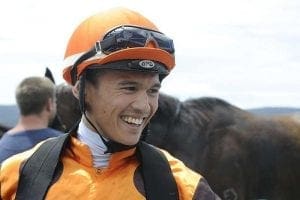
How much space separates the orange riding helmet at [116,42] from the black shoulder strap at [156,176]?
286 mm

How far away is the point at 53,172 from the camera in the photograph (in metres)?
2.04

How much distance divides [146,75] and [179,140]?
5112mm

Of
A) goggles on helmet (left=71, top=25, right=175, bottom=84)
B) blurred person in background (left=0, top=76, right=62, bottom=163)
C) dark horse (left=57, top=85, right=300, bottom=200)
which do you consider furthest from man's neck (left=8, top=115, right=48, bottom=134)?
goggles on helmet (left=71, top=25, right=175, bottom=84)

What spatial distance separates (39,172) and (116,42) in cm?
48

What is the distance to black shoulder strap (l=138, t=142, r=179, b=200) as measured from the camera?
1979 mm

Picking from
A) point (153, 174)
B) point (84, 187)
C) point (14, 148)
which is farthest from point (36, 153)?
point (14, 148)

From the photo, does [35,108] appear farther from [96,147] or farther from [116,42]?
[116,42]

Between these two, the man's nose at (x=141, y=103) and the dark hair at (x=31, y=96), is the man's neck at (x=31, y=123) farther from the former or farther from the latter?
the man's nose at (x=141, y=103)

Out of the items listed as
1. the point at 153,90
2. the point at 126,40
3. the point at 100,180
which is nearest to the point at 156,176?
the point at 100,180

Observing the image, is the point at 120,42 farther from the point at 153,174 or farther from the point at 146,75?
the point at 153,174

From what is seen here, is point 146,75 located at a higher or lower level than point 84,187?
higher

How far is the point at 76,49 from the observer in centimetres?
216

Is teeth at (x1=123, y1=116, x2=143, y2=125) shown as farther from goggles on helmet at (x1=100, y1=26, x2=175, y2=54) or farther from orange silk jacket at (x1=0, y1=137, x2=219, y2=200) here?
goggles on helmet at (x1=100, y1=26, x2=175, y2=54)

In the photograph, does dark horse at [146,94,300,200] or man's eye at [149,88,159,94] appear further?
dark horse at [146,94,300,200]
